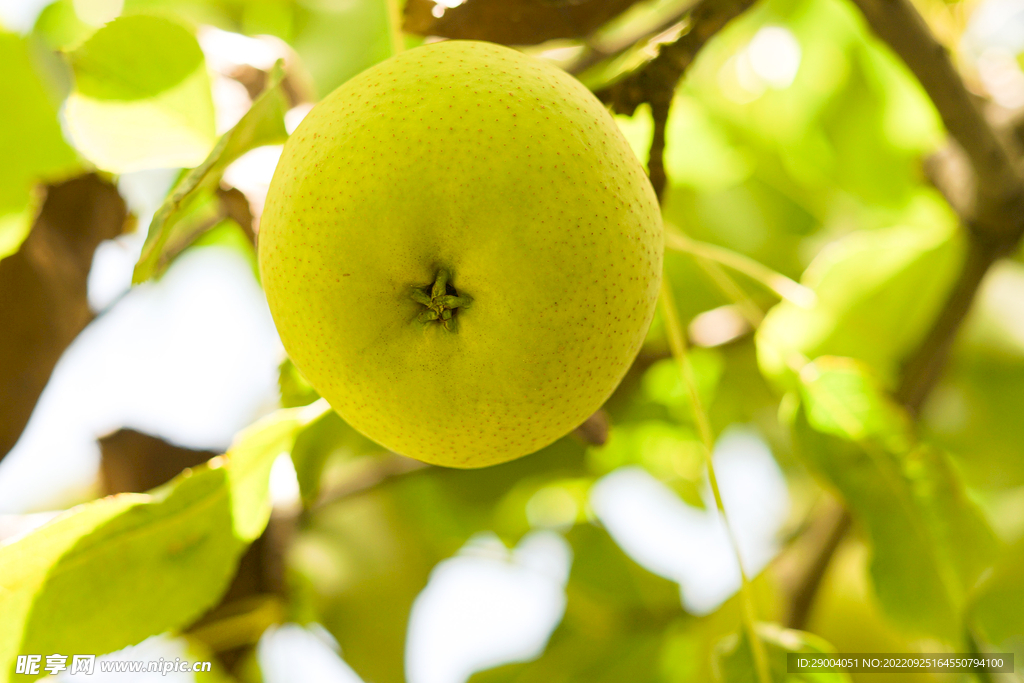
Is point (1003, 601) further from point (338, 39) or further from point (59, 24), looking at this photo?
point (59, 24)

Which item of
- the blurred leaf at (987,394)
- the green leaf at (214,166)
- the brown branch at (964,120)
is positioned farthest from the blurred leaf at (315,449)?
the blurred leaf at (987,394)

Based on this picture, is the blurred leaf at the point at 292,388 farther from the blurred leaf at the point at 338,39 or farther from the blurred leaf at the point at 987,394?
the blurred leaf at the point at 987,394

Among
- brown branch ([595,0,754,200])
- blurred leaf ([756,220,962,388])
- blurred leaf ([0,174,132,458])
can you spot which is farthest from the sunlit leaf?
blurred leaf ([0,174,132,458])

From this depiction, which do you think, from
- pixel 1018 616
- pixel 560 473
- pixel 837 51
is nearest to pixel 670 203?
pixel 837 51

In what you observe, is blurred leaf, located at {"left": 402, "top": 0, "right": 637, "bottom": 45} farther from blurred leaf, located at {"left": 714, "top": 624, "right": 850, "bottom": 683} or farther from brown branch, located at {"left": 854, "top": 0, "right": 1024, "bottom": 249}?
blurred leaf, located at {"left": 714, "top": 624, "right": 850, "bottom": 683}

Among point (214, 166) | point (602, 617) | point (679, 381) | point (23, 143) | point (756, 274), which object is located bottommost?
point (602, 617)

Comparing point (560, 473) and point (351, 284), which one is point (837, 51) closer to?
point (560, 473)

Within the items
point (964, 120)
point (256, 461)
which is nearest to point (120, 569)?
point (256, 461)
